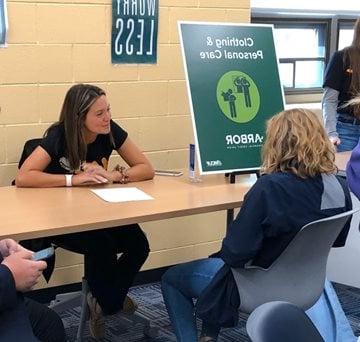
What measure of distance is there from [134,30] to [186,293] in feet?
5.00

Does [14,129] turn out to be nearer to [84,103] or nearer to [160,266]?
[84,103]

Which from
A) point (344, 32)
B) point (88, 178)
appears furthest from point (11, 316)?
point (344, 32)

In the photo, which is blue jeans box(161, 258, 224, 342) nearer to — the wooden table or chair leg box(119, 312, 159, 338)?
the wooden table

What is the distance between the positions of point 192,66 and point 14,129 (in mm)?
931

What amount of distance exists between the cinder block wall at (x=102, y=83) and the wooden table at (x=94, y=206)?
613 millimetres

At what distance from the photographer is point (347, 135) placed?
12.7ft

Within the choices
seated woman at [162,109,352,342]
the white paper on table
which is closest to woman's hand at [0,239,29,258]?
the white paper on table

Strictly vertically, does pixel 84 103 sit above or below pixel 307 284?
above

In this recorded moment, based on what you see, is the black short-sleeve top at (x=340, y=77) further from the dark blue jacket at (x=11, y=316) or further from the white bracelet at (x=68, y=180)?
the dark blue jacket at (x=11, y=316)

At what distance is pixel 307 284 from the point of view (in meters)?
2.38

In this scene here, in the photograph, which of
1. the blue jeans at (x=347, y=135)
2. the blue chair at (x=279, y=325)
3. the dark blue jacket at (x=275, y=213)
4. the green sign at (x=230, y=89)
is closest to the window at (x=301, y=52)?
the blue jeans at (x=347, y=135)

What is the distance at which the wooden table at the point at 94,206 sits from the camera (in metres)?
2.29

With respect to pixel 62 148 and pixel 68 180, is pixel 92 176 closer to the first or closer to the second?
pixel 68 180

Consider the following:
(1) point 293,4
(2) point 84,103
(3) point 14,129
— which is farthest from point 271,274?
(1) point 293,4
